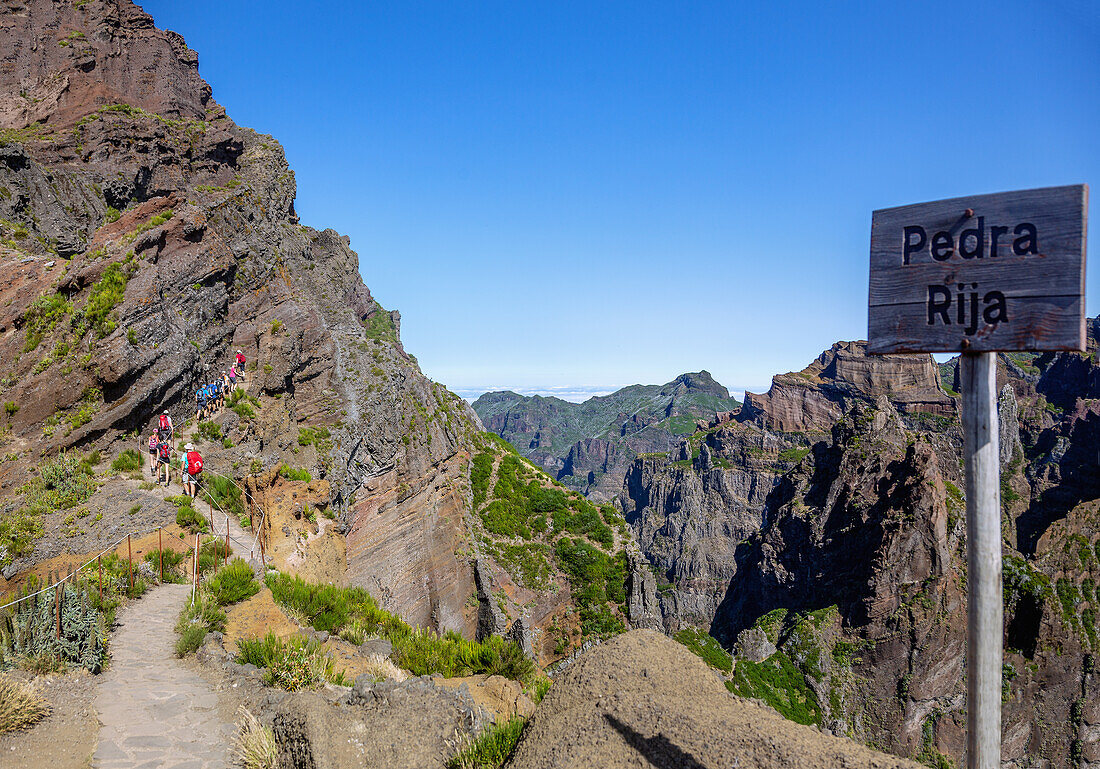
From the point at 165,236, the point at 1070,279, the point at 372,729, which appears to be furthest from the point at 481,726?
the point at 165,236

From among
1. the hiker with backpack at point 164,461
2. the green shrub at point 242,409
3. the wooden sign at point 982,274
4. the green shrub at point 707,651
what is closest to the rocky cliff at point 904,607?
the green shrub at point 707,651

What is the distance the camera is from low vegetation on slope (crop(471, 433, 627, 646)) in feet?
123

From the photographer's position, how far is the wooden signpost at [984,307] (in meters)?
3.57

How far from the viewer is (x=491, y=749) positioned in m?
6.55

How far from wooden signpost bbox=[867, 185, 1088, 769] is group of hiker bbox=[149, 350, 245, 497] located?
20394 mm

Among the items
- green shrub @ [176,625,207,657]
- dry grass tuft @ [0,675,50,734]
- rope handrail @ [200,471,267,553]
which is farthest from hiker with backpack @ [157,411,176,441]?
dry grass tuft @ [0,675,50,734]

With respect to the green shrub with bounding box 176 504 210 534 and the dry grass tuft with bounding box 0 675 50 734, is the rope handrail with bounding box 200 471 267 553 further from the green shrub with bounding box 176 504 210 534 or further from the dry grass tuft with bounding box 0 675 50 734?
the dry grass tuft with bounding box 0 675 50 734

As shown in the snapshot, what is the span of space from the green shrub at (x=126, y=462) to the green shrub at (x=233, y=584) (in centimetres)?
851

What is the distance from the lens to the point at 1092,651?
244ft

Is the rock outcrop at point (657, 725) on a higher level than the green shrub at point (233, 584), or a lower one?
higher

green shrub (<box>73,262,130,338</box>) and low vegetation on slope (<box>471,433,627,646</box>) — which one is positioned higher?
green shrub (<box>73,262,130,338</box>)

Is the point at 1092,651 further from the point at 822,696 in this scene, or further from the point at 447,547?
the point at 447,547

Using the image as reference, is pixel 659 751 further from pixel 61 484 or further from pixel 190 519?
pixel 61 484

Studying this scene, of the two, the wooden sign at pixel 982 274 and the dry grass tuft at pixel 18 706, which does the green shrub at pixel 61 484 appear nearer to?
the dry grass tuft at pixel 18 706
